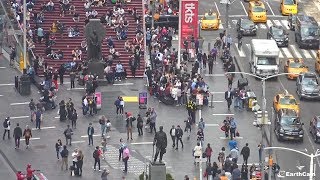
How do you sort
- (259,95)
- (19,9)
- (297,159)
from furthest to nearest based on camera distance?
(19,9)
(259,95)
(297,159)

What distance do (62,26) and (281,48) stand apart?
726 inches

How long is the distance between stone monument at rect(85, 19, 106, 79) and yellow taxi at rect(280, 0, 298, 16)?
2606 centimetres

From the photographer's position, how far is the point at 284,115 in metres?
90.0

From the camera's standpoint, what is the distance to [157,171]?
251 ft

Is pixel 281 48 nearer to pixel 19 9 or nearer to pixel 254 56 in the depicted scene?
pixel 254 56

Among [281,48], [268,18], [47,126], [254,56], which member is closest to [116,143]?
[47,126]

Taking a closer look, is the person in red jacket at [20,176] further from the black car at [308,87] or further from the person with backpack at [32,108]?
the black car at [308,87]

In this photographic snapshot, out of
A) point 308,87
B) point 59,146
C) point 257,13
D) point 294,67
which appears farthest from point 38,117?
point 257,13

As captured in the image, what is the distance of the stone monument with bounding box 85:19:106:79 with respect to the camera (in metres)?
99.1

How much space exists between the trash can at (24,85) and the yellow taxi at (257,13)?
28.1m

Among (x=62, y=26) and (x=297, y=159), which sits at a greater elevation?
(x=62, y=26)

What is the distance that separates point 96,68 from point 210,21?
62.0ft

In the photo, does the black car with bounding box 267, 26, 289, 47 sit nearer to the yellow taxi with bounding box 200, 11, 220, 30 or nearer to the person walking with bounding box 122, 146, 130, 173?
the yellow taxi with bounding box 200, 11, 220, 30

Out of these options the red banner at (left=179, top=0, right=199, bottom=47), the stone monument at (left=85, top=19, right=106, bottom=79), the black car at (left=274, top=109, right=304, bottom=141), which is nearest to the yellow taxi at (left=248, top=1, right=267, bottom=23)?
the red banner at (left=179, top=0, right=199, bottom=47)
